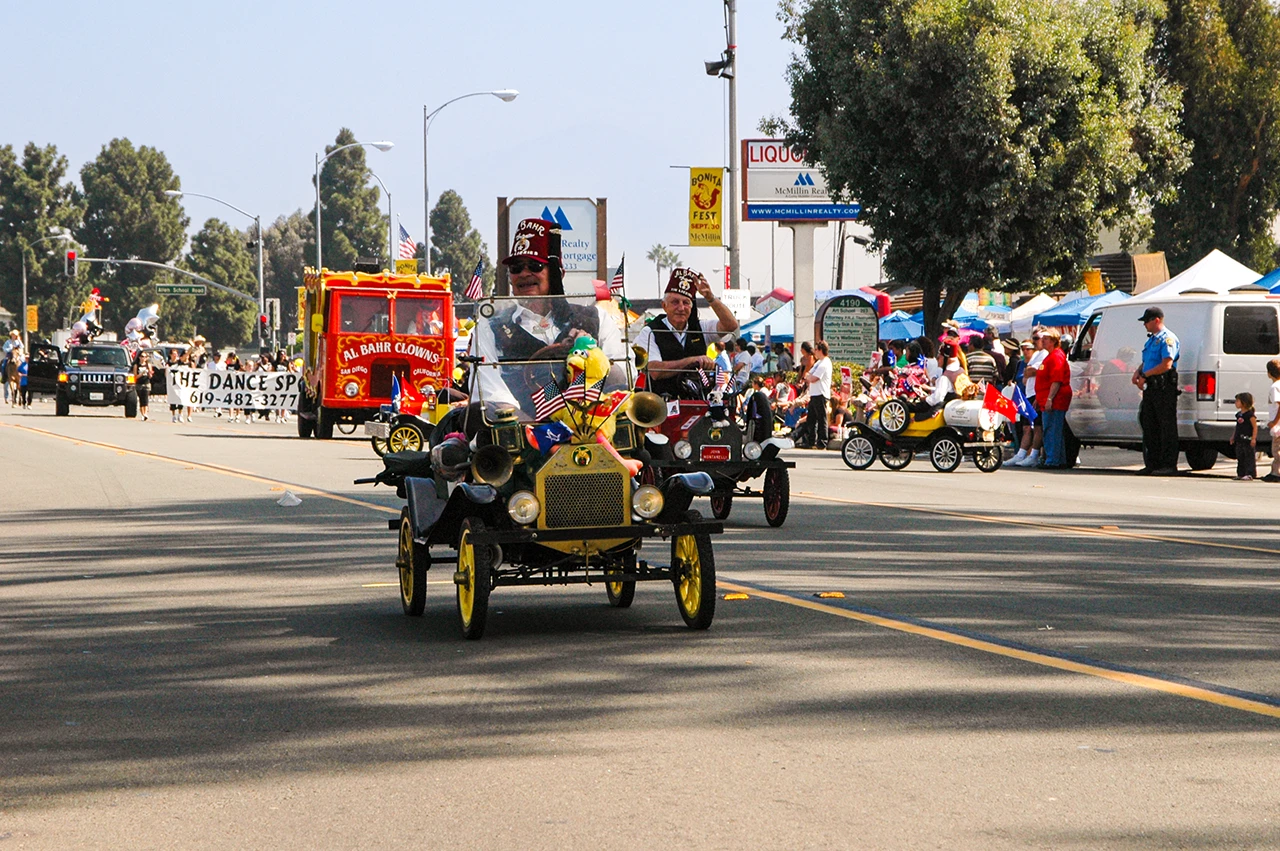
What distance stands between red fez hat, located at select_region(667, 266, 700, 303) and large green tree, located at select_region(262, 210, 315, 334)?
135 meters

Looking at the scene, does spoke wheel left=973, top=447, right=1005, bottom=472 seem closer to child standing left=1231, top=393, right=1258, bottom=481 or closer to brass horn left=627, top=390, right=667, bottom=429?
child standing left=1231, top=393, right=1258, bottom=481

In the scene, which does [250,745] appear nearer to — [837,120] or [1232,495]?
[1232,495]

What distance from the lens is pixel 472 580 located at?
8102mm

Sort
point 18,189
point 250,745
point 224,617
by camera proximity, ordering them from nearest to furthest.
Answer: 1. point 250,745
2. point 224,617
3. point 18,189

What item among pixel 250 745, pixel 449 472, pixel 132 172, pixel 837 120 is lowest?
pixel 250 745

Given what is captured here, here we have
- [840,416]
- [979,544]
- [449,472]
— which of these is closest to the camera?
[449,472]

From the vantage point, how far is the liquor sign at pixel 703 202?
47500 millimetres

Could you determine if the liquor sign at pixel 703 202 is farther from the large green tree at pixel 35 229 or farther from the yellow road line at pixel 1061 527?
the large green tree at pixel 35 229

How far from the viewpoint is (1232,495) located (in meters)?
17.9

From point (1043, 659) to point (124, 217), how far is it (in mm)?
116001

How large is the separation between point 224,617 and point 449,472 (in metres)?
1.70

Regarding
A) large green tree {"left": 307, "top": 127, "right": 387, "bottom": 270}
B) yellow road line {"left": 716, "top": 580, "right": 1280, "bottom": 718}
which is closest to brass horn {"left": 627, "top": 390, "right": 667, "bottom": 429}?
yellow road line {"left": 716, "top": 580, "right": 1280, "bottom": 718}

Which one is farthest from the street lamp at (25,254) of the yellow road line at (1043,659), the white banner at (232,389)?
the yellow road line at (1043,659)

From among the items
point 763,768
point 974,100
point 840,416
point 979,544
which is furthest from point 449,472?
point 974,100
